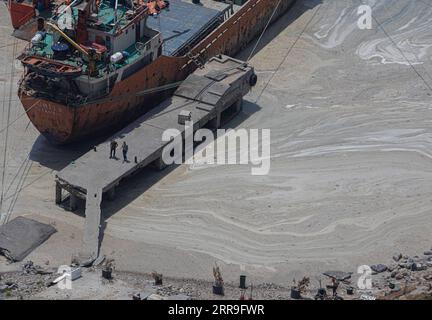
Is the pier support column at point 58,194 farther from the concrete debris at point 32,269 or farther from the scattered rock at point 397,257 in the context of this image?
the scattered rock at point 397,257

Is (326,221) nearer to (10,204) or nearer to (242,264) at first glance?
(242,264)

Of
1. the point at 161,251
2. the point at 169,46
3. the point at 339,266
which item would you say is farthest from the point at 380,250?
the point at 169,46

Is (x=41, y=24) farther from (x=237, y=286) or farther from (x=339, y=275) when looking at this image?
(x=339, y=275)

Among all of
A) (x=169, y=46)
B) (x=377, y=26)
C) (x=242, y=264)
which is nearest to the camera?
(x=242, y=264)

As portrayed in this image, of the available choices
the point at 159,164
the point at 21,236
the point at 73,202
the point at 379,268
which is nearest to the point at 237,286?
the point at 379,268

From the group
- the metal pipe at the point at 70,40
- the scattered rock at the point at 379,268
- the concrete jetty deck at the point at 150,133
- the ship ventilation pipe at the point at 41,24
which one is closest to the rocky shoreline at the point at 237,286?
the scattered rock at the point at 379,268

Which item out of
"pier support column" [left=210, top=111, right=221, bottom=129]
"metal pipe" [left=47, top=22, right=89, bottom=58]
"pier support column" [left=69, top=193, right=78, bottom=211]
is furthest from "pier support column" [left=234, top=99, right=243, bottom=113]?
"pier support column" [left=69, top=193, right=78, bottom=211]
